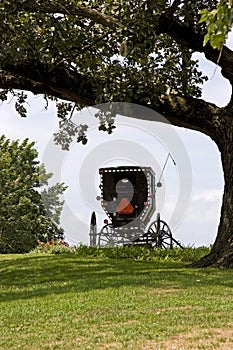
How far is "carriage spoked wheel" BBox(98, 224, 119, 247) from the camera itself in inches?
895

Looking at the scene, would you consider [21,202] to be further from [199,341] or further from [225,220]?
[199,341]

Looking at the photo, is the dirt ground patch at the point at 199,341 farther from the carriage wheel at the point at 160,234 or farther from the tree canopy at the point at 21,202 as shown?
the tree canopy at the point at 21,202

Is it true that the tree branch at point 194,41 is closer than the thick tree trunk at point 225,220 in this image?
No

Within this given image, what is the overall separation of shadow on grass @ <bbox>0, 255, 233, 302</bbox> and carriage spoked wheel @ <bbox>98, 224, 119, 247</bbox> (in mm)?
5295

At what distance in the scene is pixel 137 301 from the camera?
9.09 meters

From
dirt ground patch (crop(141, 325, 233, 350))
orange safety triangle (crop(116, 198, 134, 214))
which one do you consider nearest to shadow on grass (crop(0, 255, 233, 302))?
dirt ground patch (crop(141, 325, 233, 350))

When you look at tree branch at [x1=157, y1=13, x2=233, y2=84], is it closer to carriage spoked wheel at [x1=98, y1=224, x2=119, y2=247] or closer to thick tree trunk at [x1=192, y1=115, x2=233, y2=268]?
thick tree trunk at [x1=192, y1=115, x2=233, y2=268]

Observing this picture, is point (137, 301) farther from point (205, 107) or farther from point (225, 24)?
point (205, 107)

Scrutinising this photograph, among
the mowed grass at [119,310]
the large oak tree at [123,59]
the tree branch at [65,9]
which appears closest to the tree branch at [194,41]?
the large oak tree at [123,59]

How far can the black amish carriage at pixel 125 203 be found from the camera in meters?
22.8

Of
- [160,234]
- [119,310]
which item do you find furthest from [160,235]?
[119,310]

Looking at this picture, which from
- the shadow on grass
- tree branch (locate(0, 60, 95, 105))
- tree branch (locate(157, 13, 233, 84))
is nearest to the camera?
the shadow on grass

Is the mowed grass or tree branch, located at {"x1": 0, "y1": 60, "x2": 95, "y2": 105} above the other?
tree branch, located at {"x1": 0, "y1": 60, "x2": 95, "y2": 105}

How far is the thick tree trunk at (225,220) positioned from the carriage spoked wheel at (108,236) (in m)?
8.19
